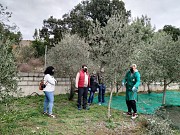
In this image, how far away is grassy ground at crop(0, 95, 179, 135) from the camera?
5.99 m

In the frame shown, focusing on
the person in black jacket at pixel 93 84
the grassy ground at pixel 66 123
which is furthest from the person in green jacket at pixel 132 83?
the person in black jacket at pixel 93 84

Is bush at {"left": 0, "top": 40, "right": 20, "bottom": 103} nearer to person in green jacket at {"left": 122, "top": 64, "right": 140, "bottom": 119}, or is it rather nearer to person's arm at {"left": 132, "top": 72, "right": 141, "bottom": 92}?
person's arm at {"left": 132, "top": 72, "right": 141, "bottom": 92}

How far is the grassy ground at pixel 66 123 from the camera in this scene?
5988 millimetres

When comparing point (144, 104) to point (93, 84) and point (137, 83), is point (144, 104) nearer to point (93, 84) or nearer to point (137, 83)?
point (93, 84)

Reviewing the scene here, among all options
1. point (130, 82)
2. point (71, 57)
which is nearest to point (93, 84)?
point (71, 57)

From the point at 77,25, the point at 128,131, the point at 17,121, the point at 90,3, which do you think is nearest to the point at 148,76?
the point at 128,131

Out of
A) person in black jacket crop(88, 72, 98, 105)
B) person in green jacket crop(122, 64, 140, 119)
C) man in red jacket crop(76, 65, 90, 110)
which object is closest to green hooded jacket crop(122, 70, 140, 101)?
person in green jacket crop(122, 64, 140, 119)

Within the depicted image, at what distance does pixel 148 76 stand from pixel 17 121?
26.8 feet

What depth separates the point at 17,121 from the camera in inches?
272

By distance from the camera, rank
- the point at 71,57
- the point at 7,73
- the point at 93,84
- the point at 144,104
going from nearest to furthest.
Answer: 1. the point at 7,73
2. the point at 93,84
3. the point at 71,57
4. the point at 144,104

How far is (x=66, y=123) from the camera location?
7172mm

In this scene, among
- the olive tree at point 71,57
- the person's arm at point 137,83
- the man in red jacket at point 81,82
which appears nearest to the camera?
the person's arm at point 137,83

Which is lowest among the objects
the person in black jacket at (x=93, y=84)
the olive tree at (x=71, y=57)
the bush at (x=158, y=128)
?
the bush at (x=158, y=128)

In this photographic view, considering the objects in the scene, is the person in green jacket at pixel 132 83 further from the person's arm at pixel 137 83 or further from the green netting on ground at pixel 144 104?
the green netting on ground at pixel 144 104
